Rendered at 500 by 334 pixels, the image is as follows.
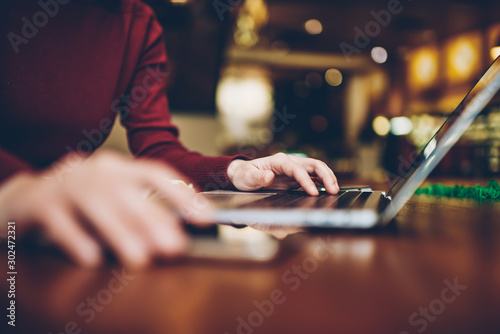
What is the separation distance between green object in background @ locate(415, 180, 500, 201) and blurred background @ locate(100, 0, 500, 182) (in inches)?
29.5

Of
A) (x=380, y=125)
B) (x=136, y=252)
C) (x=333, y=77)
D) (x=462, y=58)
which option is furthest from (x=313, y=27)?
(x=136, y=252)

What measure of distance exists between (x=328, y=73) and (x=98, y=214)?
9509 mm

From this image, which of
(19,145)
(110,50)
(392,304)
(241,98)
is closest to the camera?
(392,304)

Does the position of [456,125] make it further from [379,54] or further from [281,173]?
[379,54]

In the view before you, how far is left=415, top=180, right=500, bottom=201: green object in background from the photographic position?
2.64 feet

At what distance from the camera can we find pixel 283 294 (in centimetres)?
27

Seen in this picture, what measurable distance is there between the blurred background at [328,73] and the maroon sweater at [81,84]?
76 centimetres

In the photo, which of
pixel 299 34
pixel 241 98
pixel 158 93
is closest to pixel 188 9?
pixel 158 93

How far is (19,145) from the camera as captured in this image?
86 centimetres

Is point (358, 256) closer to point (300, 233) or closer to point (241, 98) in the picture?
point (300, 233)

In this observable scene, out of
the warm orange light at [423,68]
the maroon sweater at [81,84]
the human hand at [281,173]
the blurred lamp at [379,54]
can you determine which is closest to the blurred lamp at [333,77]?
the blurred lamp at [379,54]

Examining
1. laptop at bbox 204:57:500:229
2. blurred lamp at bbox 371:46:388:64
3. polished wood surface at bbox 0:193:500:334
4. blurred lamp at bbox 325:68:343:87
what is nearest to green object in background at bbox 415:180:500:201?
laptop at bbox 204:57:500:229

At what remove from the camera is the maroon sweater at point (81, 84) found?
83cm

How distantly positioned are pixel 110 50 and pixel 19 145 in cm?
35
